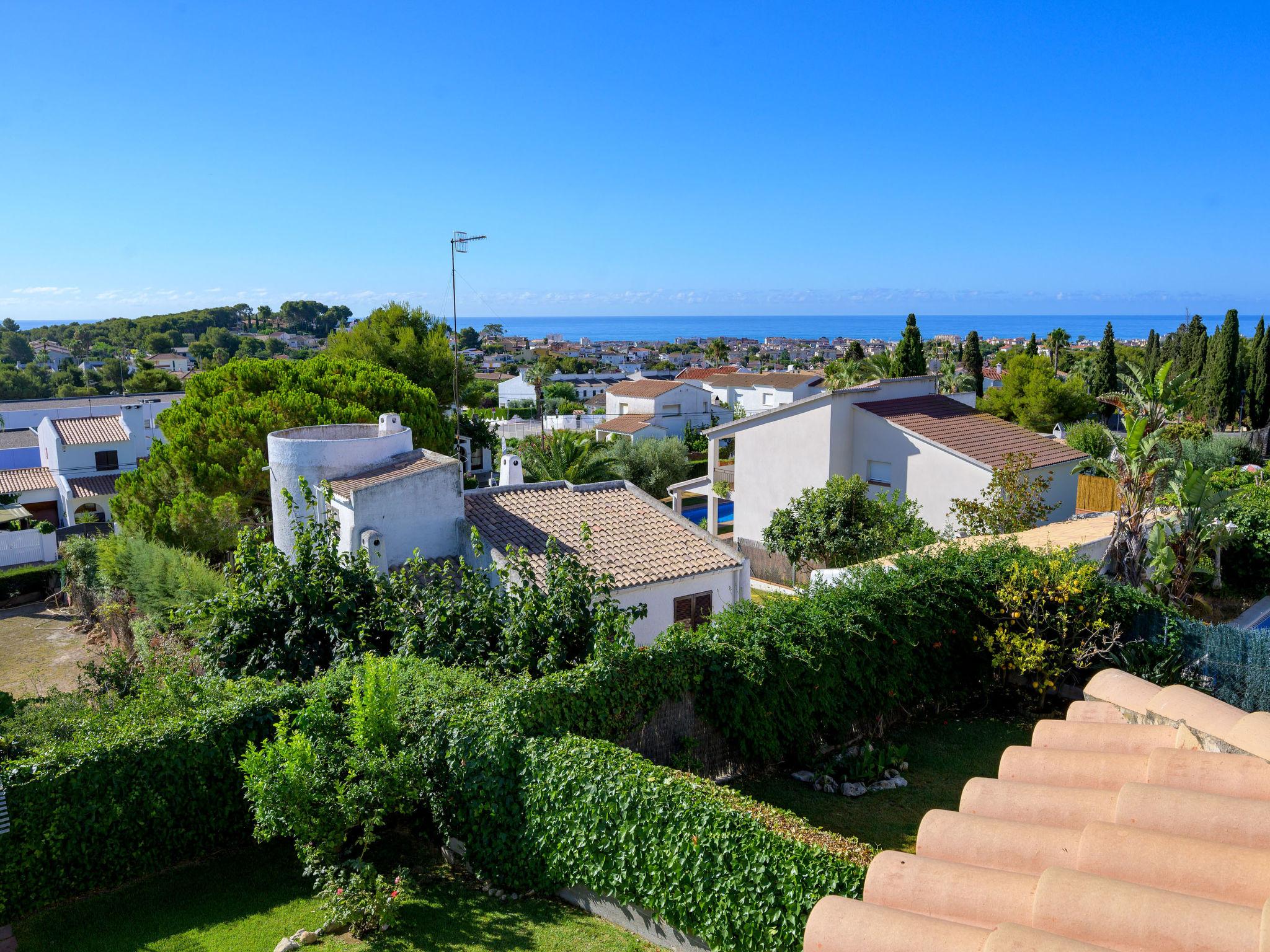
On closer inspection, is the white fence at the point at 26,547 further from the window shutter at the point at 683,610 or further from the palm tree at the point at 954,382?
the palm tree at the point at 954,382

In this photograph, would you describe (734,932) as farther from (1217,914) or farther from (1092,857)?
(1217,914)

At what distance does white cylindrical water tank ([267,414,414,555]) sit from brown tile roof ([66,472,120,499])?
1342 inches

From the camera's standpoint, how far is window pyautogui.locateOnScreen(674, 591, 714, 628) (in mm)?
19094

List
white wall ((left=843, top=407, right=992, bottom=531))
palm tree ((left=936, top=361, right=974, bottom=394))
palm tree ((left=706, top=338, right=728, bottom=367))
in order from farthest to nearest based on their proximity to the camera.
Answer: palm tree ((left=706, top=338, right=728, bottom=367)) < palm tree ((left=936, top=361, right=974, bottom=394)) < white wall ((left=843, top=407, right=992, bottom=531))

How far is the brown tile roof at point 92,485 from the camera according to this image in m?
50.1

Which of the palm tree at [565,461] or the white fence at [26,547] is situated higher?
the palm tree at [565,461]

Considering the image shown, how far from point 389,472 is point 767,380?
76.8 m

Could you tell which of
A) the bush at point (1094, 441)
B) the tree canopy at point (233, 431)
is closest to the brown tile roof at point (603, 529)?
the tree canopy at point (233, 431)

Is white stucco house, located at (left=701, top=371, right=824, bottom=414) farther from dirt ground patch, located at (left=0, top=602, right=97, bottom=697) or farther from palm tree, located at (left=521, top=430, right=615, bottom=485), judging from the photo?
dirt ground patch, located at (left=0, top=602, right=97, bottom=697)

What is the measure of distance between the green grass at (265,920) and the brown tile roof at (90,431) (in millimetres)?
50623

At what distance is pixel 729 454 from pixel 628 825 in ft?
210

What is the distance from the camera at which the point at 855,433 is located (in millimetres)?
31297

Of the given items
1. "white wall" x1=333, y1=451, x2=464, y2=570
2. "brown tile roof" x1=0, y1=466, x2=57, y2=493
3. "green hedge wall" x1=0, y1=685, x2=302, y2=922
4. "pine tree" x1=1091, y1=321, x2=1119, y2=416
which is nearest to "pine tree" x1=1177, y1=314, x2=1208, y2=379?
"pine tree" x1=1091, y1=321, x2=1119, y2=416

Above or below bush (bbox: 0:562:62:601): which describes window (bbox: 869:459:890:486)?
above
